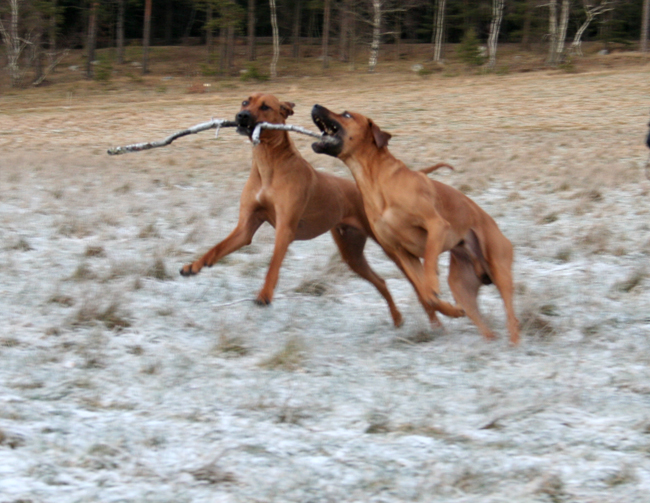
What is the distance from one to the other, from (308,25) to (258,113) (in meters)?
45.2

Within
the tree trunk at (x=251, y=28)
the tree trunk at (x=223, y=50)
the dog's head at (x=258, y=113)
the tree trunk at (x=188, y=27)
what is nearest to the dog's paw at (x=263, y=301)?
the dog's head at (x=258, y=113)

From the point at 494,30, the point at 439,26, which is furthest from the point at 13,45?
the point at 494,30

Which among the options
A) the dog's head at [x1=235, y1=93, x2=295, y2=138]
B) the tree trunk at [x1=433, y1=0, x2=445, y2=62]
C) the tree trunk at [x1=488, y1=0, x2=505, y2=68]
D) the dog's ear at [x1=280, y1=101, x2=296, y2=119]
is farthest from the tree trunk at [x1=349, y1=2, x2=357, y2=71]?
the dog's head at [x1=235, y1=93, x2=295, y2=138]

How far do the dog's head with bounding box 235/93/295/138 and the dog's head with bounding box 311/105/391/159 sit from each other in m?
0.63

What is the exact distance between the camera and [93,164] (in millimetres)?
13500

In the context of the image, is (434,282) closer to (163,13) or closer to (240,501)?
(240,501)

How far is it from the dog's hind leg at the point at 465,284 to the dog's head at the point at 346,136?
0.95 m

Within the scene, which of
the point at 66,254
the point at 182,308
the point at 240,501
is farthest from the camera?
the point at 66,254

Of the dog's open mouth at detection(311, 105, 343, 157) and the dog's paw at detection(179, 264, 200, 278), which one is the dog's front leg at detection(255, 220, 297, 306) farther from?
the dog's open mouth at detection(311, 105, 343, 157)

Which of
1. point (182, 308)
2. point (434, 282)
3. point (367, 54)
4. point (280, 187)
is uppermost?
point (367, 54)

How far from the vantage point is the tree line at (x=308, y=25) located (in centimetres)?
3716

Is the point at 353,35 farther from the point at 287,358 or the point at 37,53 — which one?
the point at 287,358

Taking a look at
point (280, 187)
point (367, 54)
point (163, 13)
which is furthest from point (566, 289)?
point (163, 13)

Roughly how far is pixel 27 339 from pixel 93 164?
29.6 feet
